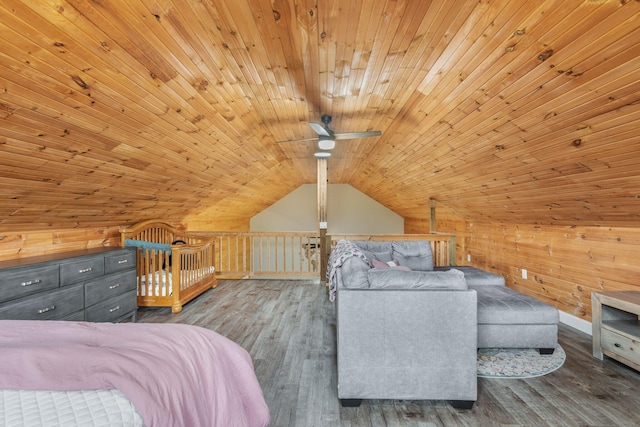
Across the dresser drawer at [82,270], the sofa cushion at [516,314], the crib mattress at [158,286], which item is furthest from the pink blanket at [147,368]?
the crib mattress at [158,286]

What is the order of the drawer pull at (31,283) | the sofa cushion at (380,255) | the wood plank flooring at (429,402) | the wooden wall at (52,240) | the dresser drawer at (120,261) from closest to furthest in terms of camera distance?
the wood plank flooring at (429,402)
the drawer pull at (31,283)
the wooden wall at (52,240)
the dresser drawer at (120,261)
the sofa cushion at (380,255)

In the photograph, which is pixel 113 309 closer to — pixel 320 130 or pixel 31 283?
pixel 31 283

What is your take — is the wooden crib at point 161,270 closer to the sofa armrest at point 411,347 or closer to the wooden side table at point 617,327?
the sofa armrest at point 411,347

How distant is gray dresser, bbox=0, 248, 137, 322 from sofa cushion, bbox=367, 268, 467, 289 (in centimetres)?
263

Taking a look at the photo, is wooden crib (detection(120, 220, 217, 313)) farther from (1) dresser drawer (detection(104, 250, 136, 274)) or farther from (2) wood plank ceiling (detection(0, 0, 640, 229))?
(2) wood plank ceiling (detection(0, 0, 640, 229))

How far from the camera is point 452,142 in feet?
10.4

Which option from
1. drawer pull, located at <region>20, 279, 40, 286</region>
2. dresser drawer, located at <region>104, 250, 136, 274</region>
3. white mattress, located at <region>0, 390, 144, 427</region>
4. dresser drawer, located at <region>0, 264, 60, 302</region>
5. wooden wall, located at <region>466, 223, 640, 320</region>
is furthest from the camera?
dresser drawer, located at <region>104, 250, 136, 274</region>

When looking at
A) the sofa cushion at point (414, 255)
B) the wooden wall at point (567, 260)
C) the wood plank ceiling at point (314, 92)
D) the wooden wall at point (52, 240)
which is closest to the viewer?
the wood plank ceiling at point (314, 92)

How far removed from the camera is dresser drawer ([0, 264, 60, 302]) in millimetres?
2213

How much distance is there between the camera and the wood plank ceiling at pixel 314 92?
59.6 inches

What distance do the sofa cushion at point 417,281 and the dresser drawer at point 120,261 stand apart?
2728mm

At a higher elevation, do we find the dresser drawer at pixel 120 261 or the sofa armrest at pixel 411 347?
the dresser drawer at pixel 120 261

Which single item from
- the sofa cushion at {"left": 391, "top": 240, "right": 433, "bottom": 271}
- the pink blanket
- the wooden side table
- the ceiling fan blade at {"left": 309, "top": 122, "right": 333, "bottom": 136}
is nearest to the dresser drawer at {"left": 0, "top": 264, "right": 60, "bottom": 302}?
the pink blanket

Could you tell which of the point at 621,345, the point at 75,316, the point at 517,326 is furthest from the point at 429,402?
the point at 75,316
